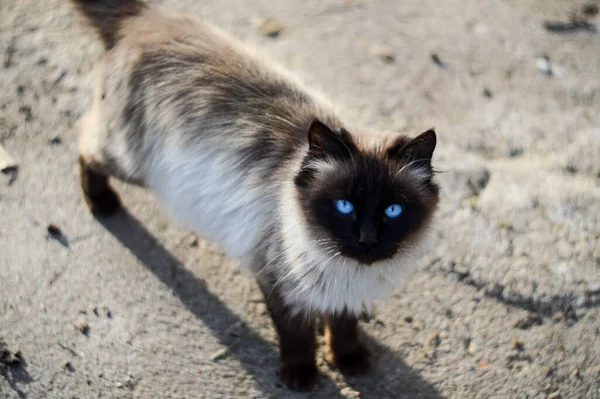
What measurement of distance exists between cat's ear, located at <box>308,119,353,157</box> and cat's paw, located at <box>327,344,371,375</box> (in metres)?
1.04

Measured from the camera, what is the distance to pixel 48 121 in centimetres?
449

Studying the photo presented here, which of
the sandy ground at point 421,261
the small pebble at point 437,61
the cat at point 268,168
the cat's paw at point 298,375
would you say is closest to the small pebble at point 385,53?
the sandy ground at point 421,261

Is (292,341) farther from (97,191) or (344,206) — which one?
(97,191)

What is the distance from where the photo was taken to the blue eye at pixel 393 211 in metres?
2.87

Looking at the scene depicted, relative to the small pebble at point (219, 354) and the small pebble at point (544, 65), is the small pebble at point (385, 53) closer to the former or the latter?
the small pebble at point (544, 65)

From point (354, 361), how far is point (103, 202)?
1.65m

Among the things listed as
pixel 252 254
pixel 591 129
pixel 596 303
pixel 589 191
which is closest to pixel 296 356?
pixel 252 254

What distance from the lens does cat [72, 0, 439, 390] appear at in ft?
9.61

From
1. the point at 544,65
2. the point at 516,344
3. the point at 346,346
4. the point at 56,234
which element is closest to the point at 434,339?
the point at 516,344

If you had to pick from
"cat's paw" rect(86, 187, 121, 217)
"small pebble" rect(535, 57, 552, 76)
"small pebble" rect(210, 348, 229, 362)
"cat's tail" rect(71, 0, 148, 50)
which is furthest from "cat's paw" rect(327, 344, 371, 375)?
"small pebble" rect(535, 57, 552, 76)

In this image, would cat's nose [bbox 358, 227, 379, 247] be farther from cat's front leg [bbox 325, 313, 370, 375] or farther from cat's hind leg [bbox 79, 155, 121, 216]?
cat's hind leg [bbox 79, 155, 121, 216]

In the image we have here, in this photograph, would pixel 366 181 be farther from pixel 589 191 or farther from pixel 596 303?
pixel 589 191

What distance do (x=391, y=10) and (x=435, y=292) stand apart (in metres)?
2.40

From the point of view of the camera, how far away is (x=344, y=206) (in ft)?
9.46
